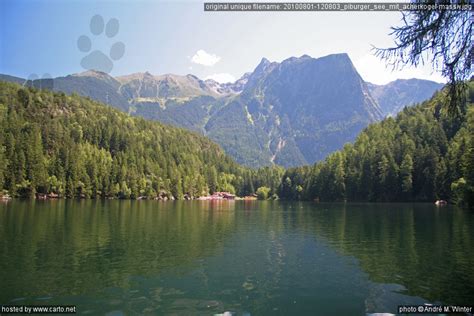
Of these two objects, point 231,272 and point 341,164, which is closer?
point 231,272

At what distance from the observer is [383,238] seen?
4831cm

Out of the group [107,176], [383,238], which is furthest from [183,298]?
[107,176]

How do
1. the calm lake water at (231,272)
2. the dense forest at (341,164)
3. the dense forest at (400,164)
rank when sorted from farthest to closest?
the dense forest at (400,164), the dense forest at (341,164), the calm lake water at (231,272)

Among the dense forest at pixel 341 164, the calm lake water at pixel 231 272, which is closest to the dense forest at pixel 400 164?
the dense forest at pixel 341 164

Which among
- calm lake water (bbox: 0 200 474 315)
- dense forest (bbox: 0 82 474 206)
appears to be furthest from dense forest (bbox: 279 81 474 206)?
calm lake water (bbox: 0 200 474 315)

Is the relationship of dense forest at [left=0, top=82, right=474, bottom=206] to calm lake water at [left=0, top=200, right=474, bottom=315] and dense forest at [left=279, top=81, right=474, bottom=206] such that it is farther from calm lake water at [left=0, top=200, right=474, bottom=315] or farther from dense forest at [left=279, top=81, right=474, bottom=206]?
calm lake water at [left=0, top=200, right=474, bottom=315]

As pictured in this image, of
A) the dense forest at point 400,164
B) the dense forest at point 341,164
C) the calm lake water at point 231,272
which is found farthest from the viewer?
the dense forest at point 400,164

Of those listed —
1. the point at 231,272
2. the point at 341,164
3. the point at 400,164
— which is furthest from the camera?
the point at 341,164

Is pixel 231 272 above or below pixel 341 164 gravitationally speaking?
below

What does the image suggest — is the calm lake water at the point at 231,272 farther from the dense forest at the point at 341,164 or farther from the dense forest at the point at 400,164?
the dense forest at the point at 400,164

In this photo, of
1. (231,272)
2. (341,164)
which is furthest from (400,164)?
(231,272)

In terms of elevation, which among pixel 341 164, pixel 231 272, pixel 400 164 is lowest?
pixel 231 272

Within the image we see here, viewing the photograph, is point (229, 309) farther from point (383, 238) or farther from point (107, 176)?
point (107, 176)

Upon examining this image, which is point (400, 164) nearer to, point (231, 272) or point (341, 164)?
point (341, 164)
